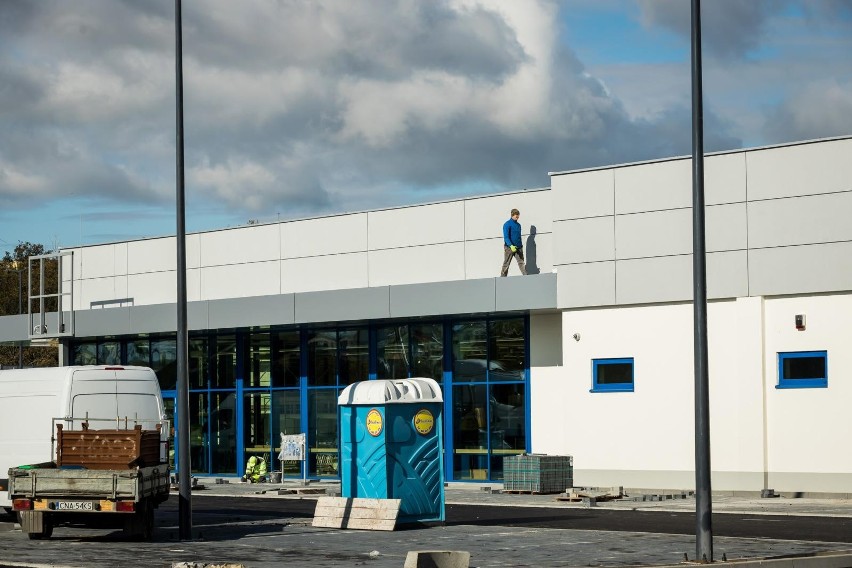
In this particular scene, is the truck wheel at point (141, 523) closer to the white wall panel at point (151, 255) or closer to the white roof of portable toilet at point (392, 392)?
the white roof of portable toilet at point (392, 392)

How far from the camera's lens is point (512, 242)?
104 ft

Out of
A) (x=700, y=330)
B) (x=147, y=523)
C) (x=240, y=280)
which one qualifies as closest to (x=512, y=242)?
(x=240, y=280)

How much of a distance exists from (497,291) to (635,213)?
3.68 m

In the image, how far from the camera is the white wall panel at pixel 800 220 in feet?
88.6

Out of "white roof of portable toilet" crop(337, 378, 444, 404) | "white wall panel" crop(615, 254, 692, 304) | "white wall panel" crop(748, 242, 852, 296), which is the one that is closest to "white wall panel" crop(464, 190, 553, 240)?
"white wall panel" crop(615, 254, 692, 304)

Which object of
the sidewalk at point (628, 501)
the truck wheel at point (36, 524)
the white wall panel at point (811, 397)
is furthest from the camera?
the white wall panel at point (811, 397)

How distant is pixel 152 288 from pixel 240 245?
3486 mm

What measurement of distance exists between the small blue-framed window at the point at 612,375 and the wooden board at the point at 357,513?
32.6 feet

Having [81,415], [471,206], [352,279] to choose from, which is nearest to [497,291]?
[471,206]

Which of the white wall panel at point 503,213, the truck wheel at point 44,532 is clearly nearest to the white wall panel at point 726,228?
the white wall panel at point 503,213

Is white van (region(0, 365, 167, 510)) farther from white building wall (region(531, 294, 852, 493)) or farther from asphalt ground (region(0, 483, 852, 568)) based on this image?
white building wall (region(531, 294, 852, 493))

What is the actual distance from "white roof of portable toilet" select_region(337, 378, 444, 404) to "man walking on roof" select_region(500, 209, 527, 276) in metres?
9.96

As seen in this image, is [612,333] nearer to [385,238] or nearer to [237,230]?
[385,238]

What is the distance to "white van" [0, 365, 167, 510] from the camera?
21.5 meters
